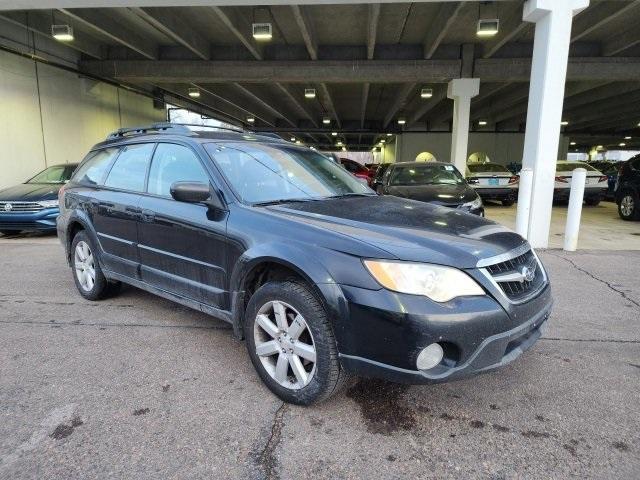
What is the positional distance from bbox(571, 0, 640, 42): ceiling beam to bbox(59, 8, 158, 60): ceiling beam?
1239cm

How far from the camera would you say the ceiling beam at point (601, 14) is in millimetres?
10617

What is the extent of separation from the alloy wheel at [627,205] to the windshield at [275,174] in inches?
400

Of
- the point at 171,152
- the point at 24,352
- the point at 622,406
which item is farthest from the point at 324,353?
the point at 24,352

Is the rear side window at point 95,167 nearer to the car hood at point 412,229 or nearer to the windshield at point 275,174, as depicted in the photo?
the windshield at point 275,174

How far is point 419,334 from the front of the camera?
7.18 feet

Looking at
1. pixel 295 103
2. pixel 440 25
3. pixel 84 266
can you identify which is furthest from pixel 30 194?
pixel 295 103

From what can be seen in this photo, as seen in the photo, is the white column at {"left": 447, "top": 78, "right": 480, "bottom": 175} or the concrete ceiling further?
the white column at {"left": 447, "top": 78, "right": 480, "bottom": 175}

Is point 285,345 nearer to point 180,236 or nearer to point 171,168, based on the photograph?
point 180,236

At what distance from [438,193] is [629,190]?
6.59 m

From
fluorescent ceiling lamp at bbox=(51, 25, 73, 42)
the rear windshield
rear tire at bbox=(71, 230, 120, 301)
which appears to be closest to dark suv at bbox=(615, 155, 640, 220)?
the rear windshield

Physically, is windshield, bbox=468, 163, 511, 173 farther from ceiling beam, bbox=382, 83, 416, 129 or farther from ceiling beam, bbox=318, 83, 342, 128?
ceiling beam, bbox=318, 83, 342, 128

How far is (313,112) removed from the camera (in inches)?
1085

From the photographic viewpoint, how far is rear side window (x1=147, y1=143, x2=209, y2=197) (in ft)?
11.1

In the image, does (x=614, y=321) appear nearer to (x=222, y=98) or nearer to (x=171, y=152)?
(x=171, y=152)
